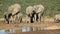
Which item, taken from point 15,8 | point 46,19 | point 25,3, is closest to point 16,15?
point 15,8

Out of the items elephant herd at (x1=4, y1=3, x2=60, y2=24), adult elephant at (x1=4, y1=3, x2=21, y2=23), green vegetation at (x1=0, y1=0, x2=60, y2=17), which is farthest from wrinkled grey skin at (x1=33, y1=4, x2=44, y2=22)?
green vegetation at (x1=0, y1=0, x2=60, y2=17)

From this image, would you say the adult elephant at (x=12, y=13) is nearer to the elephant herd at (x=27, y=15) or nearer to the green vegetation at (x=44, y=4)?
the elephant herd at (x=27, y=15)

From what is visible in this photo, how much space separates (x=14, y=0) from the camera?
20.6 metres

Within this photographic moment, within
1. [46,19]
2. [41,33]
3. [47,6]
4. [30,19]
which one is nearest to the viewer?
[41,33]

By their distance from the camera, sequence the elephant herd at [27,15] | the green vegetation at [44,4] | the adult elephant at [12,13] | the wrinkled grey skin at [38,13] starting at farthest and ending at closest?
the green vegetation at [44,4]
the wrinkled grey skin at [38,13]
the adult elephant at [12,13]
the elephant herd at [27,15]

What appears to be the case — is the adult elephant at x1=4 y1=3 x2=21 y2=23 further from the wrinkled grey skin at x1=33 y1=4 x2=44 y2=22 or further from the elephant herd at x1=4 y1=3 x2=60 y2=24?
the wrinkled grey skin at x1=33 y1=4 x2=44 y2=22

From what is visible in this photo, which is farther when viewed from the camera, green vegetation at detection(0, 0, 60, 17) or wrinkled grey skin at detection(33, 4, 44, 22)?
green vegetation at detection(0, 0, 60, 17)

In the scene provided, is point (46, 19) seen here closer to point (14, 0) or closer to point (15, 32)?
point (14, 0)

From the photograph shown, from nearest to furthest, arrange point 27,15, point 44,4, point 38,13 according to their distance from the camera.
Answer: point 27,15, point 38,13, point 44,4

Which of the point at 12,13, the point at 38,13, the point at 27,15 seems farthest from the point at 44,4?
the point at 12,13

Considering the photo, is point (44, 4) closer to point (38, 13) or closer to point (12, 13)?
point (38, 13)

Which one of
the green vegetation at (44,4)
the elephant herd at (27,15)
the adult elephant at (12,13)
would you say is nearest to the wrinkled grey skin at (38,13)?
the elephant herd at (27,15)

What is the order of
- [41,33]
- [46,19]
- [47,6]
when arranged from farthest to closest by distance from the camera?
[47,6] < [46,19] < [41,33]

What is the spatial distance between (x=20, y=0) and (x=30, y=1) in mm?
713
